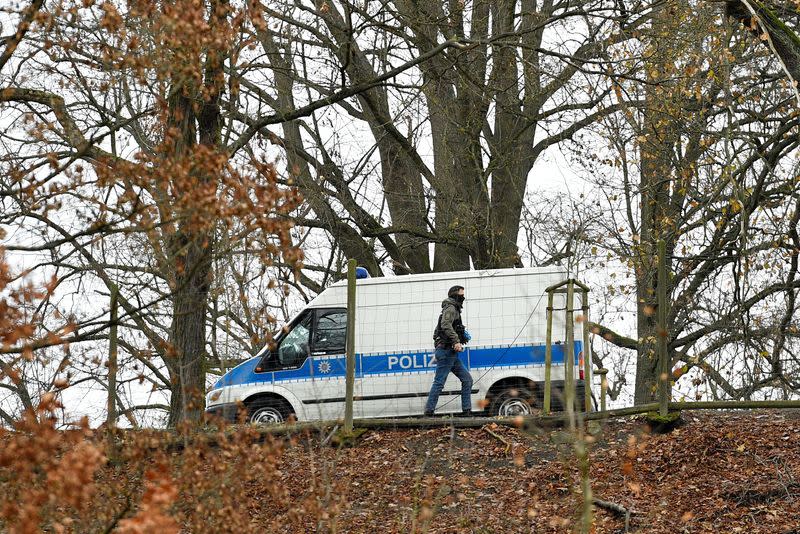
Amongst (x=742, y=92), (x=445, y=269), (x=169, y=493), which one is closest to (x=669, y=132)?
(x=742, y=92)

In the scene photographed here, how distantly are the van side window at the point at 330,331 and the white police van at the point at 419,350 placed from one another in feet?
0.04

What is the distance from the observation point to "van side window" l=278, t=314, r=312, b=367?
550 inches

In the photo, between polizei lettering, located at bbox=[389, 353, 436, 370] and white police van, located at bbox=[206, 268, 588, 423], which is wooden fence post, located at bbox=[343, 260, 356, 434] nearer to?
white police van, located at bbox=[206, 268, 588, 423]

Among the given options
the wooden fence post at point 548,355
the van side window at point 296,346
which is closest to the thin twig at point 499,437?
the wooden fence post at point 548,355

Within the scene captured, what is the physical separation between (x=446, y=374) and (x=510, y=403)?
0.93 meters

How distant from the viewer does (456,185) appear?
62.8ft

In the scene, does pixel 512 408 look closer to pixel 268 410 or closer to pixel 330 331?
pixel 330 331

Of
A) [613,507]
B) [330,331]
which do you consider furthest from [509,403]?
[613,507]

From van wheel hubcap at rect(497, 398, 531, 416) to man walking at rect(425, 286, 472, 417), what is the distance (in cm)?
42

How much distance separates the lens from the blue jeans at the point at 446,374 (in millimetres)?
13039

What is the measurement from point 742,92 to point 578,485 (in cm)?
694

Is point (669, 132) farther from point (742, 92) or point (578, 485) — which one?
point (578, 485)

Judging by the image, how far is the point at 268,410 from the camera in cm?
1401

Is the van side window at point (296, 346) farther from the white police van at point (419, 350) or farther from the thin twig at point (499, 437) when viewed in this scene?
the thin twig at point (499, 437)
